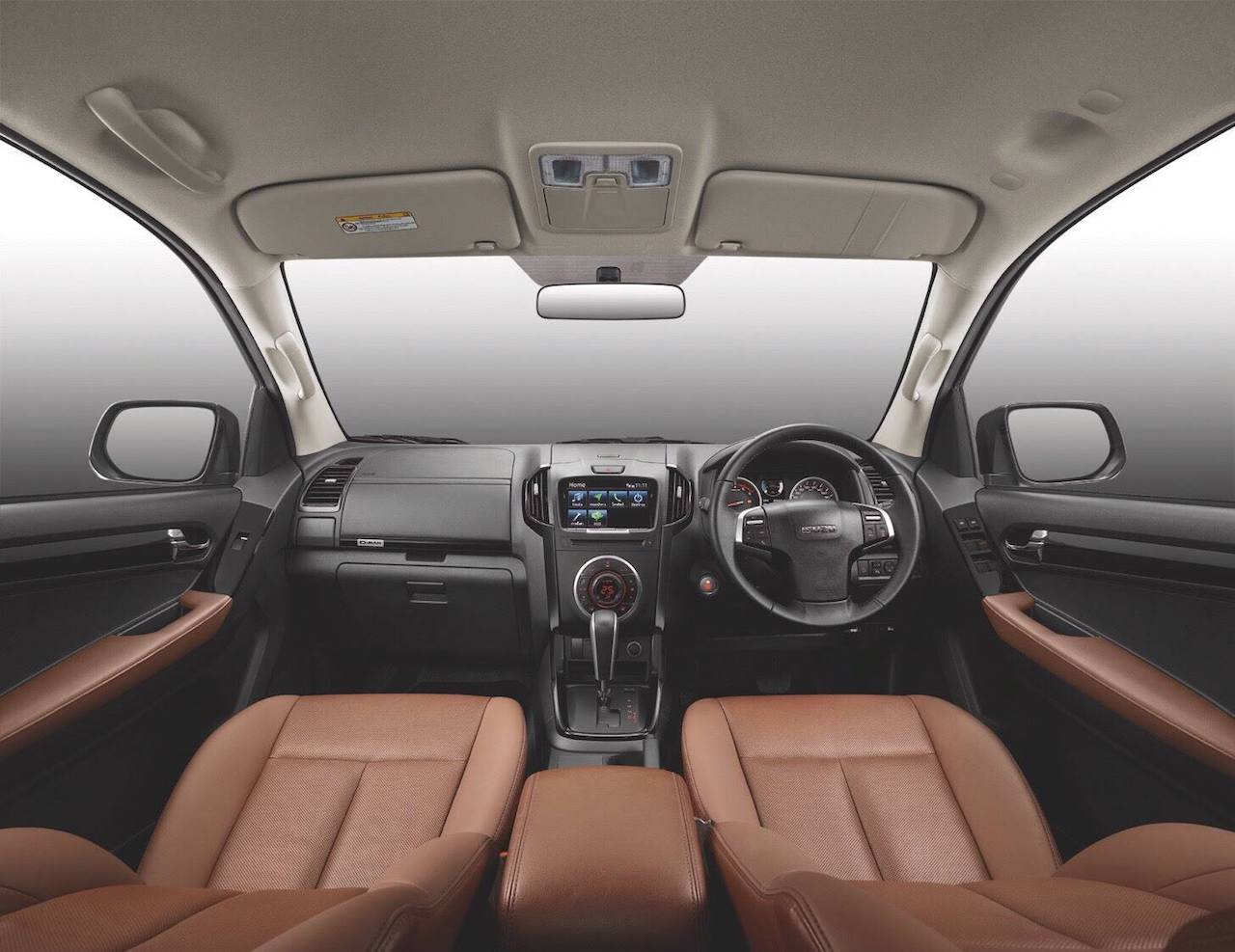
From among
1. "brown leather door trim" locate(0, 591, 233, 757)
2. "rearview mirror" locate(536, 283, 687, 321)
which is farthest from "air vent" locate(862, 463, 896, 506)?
"brown leather door trim" locate(0, 591, 233, 757)

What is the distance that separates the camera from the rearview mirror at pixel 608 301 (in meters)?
2.66

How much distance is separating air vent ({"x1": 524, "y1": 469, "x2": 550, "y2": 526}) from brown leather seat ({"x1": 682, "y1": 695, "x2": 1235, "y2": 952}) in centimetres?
95

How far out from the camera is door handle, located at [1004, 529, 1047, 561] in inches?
82.1

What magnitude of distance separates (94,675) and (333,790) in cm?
74

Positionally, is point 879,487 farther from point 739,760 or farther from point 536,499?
point 536,499

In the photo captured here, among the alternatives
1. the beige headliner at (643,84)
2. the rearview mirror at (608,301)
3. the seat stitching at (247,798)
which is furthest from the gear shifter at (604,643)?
the beige headliner at (643,84)

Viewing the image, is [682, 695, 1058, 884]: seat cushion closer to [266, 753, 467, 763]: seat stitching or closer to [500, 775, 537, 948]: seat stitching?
[500, 775, 537, 948]: seat stitching

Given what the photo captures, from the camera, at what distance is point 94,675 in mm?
1698

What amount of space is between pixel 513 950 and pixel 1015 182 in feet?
7.58

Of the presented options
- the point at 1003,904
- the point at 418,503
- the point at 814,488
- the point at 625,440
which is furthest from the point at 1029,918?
the point at 418,503

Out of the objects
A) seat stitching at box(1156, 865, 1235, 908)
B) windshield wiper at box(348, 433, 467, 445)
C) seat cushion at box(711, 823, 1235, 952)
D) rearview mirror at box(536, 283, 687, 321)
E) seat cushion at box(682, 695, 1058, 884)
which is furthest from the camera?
windshield wiper at box(348, 433, 467, 445)

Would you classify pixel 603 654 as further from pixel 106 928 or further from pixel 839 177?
pixel 839 177

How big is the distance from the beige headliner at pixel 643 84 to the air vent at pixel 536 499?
1076 millimetres

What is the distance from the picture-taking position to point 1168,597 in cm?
167
